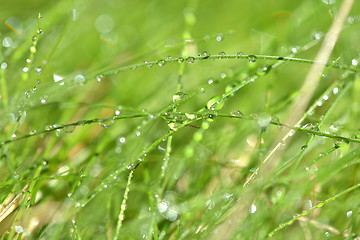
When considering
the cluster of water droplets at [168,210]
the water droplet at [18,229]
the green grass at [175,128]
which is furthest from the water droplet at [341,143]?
the water droplet at [18,229]

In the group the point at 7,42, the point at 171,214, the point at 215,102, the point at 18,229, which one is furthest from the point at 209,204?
the point at 7,42

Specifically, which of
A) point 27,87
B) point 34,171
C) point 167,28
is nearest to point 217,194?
point 34,171

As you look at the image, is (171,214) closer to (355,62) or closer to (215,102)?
(215,102)

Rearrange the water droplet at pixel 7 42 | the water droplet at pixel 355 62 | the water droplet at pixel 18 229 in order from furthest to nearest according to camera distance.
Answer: the water droplet at pixel 7 42
the water droplet at pixel 355 62
the water droplet at pixel 18 229

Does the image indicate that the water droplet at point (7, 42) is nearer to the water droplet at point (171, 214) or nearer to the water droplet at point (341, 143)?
the water droplet at point (171, 214)

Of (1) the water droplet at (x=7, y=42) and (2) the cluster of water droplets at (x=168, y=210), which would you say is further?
(1) the water droplet at (x=7, y=42)

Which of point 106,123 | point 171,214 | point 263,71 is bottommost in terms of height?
point 171,214

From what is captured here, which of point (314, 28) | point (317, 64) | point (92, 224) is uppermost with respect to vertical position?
point (317, 64)

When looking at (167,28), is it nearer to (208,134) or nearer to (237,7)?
(237,7)

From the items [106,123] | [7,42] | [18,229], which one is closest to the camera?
[18,229]
